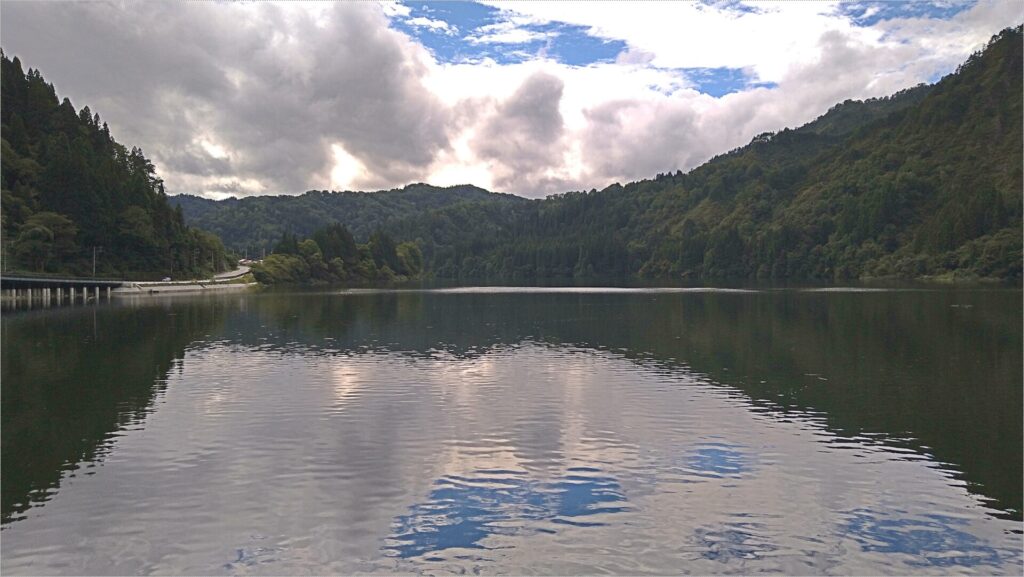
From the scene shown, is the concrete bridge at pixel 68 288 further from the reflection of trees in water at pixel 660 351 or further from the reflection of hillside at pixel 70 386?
the reflection of hillside at pixel 70 386

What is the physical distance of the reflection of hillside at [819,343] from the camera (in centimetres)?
3584

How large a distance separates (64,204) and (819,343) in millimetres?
154030

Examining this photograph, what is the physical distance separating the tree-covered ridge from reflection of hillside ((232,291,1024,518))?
168 ft

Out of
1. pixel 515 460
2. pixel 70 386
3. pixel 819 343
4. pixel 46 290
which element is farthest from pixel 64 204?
pixel 515 460

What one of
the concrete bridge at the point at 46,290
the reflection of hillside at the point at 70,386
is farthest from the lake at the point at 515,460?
the concrete bridge at the point at 46,290

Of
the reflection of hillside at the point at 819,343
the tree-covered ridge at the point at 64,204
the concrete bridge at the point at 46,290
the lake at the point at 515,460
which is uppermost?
the tree-covered ridge at the point at 64,204

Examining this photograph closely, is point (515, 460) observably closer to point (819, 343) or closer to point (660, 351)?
point (660, 351)

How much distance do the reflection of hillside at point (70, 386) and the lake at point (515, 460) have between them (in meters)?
0.26

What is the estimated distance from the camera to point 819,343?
68938 millimetres

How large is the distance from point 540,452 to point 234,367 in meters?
33.5

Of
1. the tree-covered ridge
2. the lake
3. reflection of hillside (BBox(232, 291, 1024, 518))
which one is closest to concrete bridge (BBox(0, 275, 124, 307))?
the tree-covered ridge

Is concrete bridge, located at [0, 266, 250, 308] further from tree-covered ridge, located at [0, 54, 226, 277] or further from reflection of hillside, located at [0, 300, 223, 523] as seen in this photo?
reflection of hillside, located at [0, 300, 223, 523]

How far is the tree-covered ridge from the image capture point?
490ft

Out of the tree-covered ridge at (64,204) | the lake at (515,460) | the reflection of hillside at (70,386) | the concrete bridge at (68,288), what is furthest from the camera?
the tree-covered ridge at (64,204)
